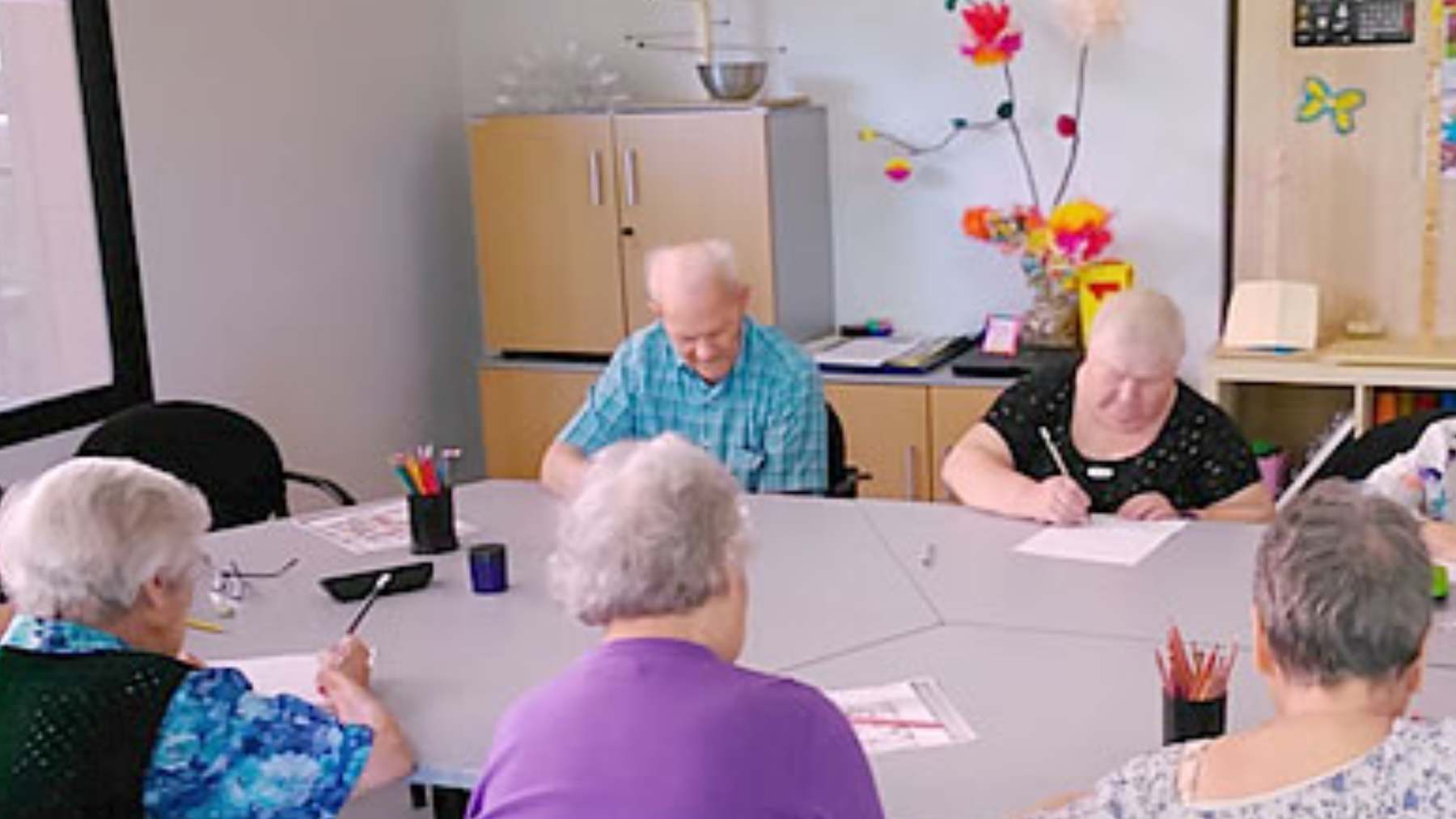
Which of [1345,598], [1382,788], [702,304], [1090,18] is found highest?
[1090,18]

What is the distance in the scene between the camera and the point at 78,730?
1.87 meters

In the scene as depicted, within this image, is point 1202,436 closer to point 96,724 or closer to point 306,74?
point 96,724

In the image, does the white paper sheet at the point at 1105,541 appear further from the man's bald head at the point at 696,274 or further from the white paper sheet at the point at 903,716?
the man's bald head at the point at 696,274

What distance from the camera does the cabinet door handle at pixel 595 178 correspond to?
4.93 m

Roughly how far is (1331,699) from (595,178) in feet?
11.5

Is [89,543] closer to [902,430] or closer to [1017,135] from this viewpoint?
[902,430]

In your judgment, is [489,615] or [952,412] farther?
[952,412]

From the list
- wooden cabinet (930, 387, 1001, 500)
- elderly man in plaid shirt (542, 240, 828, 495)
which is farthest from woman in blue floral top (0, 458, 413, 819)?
wooden cabinet (930, 387, 1001, 500)

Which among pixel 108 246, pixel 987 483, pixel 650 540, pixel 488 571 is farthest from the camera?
pixel 108 246

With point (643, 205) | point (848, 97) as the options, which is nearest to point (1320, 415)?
point (848, 97)

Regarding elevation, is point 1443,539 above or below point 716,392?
below

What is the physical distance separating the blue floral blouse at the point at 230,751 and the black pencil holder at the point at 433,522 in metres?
1.00

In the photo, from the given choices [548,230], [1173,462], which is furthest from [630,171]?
[1173,462]

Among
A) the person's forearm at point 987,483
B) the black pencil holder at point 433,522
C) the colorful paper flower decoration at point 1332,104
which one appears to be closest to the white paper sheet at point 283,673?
the black pencil holder at point 433,522
